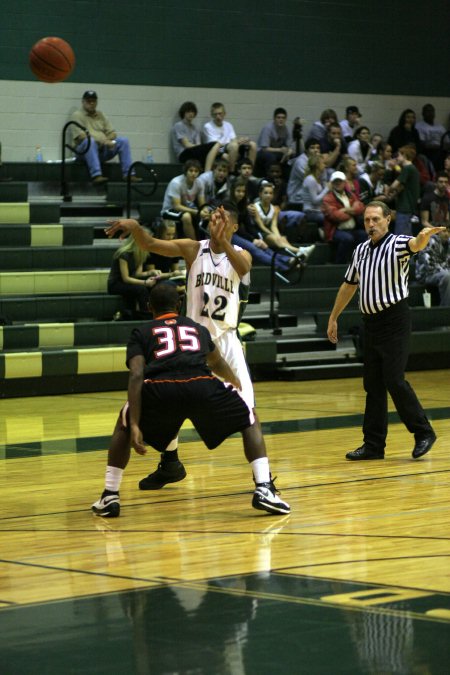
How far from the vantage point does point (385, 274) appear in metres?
8.77

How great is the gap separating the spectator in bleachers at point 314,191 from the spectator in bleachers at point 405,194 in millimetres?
1004

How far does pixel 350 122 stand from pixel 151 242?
518 inches

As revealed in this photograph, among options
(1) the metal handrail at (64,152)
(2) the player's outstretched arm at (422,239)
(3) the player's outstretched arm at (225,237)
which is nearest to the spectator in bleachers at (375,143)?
(1) the metal handrail at (64,152)

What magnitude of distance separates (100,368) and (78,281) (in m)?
1.97

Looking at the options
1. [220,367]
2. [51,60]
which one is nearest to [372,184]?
[51,60]

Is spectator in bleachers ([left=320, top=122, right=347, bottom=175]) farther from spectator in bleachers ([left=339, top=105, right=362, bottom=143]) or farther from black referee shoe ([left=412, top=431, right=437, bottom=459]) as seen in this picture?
black referee shoe ([left=412, top=431, right=437, bottom=459])

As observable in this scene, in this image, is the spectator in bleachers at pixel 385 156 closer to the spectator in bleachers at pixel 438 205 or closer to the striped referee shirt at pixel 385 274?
the spectator in bleachers at pixel 438 205

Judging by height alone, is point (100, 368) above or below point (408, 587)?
below

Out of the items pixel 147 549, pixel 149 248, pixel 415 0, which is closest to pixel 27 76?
pixel 415 0

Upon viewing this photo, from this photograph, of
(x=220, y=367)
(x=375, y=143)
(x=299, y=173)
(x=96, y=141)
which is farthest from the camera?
(x=375, y=143)

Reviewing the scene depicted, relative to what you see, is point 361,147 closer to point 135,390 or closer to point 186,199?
point 186,199

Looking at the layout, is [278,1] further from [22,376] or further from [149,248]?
[149,248]

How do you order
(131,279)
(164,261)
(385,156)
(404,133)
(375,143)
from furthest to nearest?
(404,133) → (375,143) → (385,156) → (164,261) → (131,279)

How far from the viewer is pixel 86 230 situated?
16.3 metres
